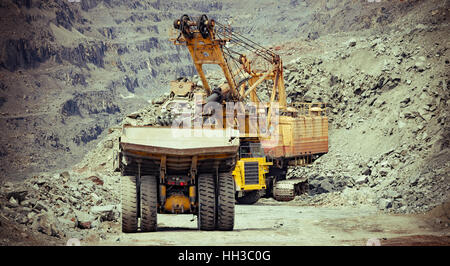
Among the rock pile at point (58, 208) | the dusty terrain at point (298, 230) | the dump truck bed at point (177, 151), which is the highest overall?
the dump truck bed at point (177, 151)

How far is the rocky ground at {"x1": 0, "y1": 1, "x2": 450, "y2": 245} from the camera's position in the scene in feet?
55.8

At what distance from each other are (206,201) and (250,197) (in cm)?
1160

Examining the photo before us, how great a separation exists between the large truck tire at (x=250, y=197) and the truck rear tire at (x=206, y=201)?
10955 millimetres

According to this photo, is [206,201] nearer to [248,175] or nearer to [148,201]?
[148,201]

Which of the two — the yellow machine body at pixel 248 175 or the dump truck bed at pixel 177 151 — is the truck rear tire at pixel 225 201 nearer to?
the dump truck bed at pixel 177 151

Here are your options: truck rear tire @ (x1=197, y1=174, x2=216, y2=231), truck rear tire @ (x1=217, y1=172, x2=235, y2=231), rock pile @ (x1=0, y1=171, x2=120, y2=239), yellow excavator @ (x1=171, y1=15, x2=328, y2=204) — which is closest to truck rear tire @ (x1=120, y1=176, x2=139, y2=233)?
rock pile @ (x1=0, y1=171, x2=120, y2=239)

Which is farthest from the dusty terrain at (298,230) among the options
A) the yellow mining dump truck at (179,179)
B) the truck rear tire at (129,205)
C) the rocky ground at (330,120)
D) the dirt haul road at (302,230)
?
the rocky ground at (330,120)

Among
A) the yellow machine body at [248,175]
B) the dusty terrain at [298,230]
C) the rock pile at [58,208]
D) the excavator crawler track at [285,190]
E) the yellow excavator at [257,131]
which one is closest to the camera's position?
the dusty terrain at [298,230]

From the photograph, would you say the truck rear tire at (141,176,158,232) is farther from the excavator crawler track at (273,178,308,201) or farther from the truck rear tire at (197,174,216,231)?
the excavator crawler track at (273,178,308,201)

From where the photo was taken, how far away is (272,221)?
19.3 m

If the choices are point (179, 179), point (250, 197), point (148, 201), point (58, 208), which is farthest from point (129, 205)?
point (250, 197)

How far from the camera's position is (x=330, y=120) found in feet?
125

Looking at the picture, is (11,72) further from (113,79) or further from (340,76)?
(340,76)

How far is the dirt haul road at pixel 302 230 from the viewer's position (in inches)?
540
